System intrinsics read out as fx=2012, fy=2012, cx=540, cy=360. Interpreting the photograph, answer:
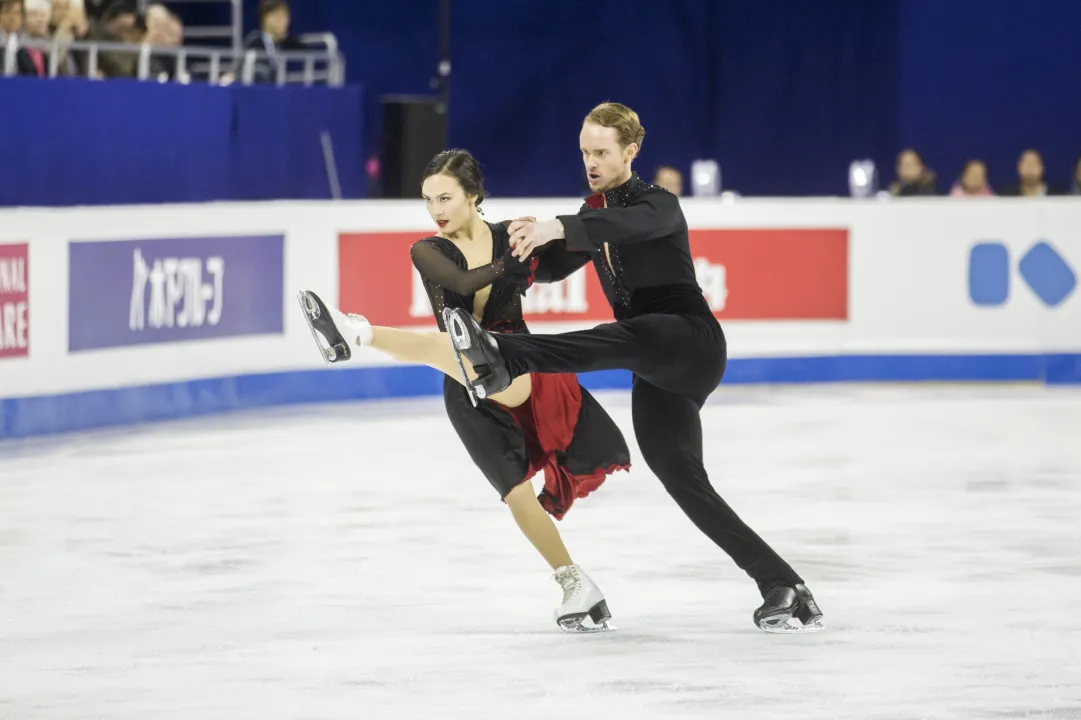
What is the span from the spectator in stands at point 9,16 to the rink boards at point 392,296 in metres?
1.27

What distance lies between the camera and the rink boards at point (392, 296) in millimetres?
9938

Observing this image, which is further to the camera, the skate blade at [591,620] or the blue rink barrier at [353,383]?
the blue rink barrier at [353,383]

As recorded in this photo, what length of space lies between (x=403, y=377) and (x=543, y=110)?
5.89 meters

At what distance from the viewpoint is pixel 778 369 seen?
40.1 feet

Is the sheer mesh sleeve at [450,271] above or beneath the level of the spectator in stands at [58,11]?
beneath

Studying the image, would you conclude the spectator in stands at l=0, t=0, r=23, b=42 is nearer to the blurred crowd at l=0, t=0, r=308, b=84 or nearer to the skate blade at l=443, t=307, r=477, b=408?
A: the blurred crowd at l=0, t=0, r=308, b=84

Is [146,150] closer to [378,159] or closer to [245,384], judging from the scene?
[245,384]

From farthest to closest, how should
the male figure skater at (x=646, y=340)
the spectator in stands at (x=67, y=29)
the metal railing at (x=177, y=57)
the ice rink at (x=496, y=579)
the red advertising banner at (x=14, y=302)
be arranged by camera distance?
the spectator in stands at (x=67, y=29) → the metal railing at (x=177, y=57) → the red advertising banner at (x=14, y=302) → the male figure skater at (x=646, y=340) → the ice rink at (x=496, y=579)

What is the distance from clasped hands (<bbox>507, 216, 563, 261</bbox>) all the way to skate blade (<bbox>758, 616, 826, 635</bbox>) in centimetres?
124

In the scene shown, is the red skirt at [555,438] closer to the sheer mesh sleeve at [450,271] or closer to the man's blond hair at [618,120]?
the sheer mesh sleeve at [450,271]

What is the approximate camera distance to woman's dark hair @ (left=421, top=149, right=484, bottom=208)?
18.1 ft

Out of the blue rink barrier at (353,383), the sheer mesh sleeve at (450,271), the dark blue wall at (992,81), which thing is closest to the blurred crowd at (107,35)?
the blue rink barrier at (353,383)

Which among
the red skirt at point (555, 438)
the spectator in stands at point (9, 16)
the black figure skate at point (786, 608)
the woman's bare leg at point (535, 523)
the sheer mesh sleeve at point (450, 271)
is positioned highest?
the spectator in stands at point (9, 16)

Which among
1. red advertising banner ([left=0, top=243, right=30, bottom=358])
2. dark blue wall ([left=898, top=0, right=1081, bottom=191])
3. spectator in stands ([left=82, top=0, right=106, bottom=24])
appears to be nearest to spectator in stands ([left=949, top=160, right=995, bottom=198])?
dark blue wall ([left=898, top=0, right=1081, bottom=191])
